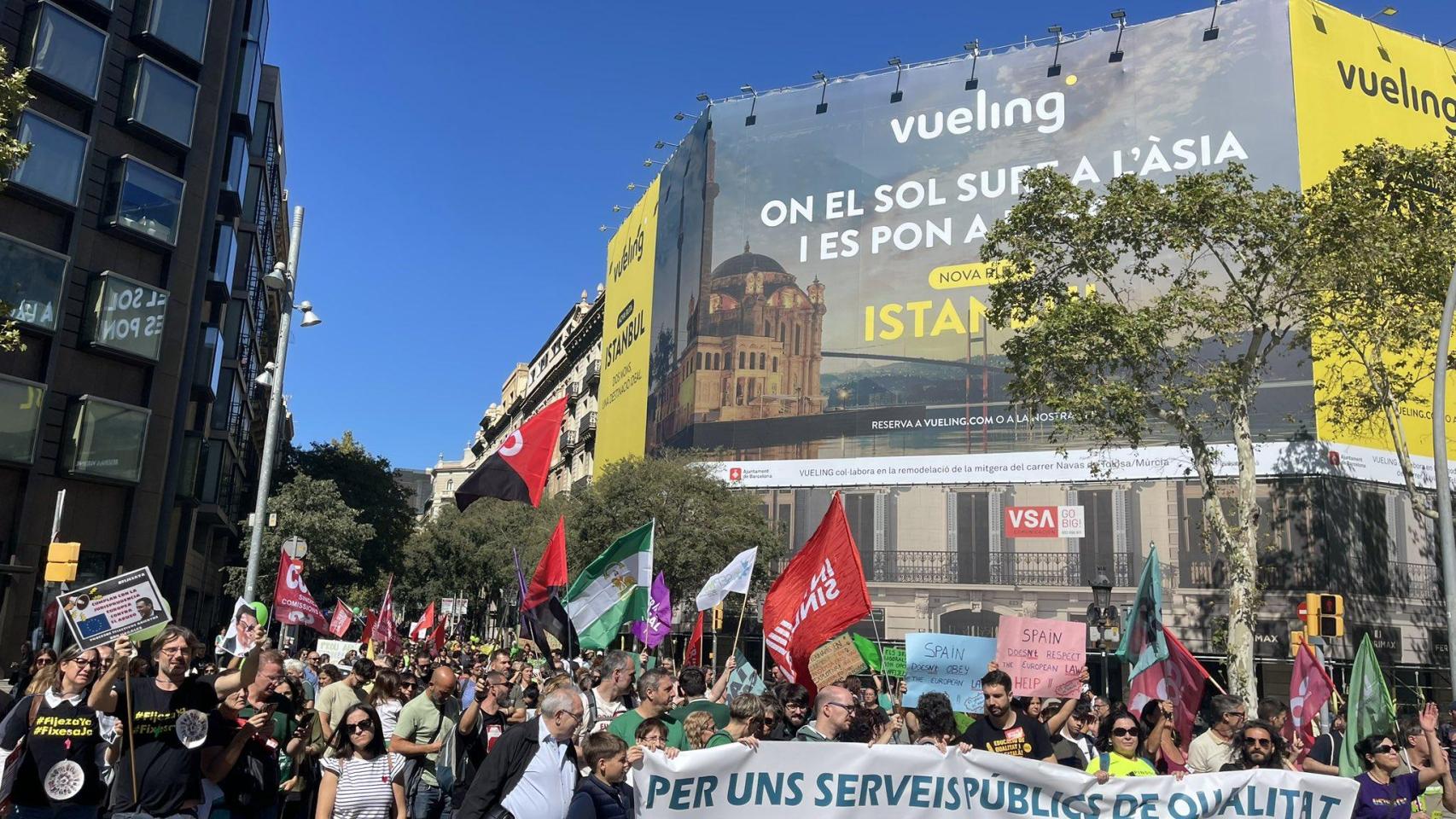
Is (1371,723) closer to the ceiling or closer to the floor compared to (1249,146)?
closer to the floor

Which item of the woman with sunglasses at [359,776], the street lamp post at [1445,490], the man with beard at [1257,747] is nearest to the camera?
the woman with sunglasses at [359,776]

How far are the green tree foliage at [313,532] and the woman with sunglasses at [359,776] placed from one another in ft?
119

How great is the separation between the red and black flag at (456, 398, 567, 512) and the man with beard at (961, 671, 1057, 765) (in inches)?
355

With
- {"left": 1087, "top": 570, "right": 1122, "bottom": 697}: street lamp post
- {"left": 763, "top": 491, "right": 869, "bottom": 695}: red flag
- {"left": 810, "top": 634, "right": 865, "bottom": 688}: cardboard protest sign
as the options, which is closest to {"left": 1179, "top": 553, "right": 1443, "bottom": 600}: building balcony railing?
{"left": 1087, "top": 570, "right": 1122, "bottom": 697}: street lamp post

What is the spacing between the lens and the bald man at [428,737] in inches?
336

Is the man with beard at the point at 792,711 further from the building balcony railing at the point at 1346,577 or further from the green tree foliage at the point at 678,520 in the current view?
the green tree foliage at the point at 678,520

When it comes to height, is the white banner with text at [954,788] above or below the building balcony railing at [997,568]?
below

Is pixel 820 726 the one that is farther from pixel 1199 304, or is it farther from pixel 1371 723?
pixel 1199 304

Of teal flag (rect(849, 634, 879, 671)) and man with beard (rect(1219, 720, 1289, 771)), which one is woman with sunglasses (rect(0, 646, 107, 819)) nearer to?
man with beard (rect(1219, 720, 1289, 771))

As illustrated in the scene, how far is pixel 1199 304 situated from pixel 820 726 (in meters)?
18.6

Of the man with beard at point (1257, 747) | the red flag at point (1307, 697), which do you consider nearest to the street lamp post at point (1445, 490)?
the red flag at point (1307, 697)

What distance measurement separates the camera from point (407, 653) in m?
→ 22.1

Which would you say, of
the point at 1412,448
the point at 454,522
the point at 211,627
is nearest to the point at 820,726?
the point at 1412,448

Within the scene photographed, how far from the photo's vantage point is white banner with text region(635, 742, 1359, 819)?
6270mm
